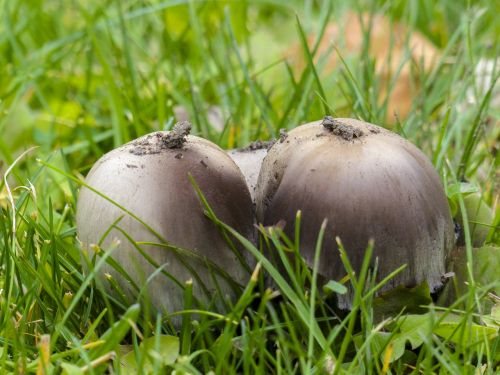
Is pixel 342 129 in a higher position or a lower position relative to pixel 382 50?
higher

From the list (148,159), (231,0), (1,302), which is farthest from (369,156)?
(231,0)

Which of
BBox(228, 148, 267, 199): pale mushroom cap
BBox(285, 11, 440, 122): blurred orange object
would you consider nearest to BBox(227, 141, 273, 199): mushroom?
BBox(228, 148, 267, 199): pale mushroom cap

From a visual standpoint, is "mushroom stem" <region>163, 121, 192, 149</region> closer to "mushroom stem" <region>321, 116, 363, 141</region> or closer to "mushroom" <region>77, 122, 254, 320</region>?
"mushroom" <region>77, 122, 254, 320</region>

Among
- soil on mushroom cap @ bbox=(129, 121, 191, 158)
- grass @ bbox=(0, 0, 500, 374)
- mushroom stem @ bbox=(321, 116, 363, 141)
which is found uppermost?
soil on mushroom cap @ bbox=(129, 121, 191, 158)

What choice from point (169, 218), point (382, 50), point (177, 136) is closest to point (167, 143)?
point (177, 136)

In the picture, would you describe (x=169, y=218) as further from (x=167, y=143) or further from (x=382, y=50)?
(x=382, y=50)

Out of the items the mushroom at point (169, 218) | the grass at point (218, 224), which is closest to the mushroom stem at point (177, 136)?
the mushroom at point (169, 218)
